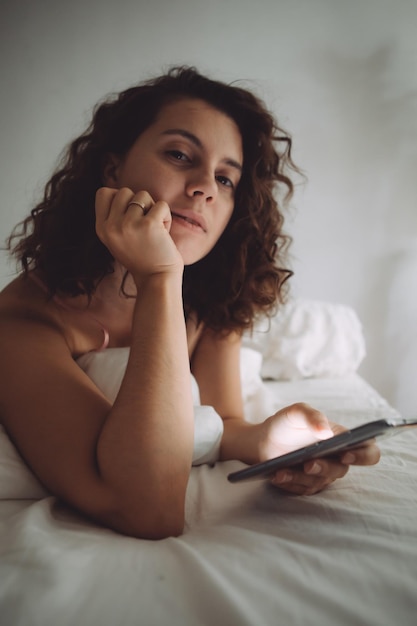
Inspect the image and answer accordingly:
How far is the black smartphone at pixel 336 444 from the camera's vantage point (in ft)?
1.25

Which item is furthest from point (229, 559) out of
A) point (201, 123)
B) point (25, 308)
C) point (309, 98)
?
point (309, 98)

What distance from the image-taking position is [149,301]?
0.57m

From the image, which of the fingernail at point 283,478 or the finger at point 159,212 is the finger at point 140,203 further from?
the fingernail at point 283,478

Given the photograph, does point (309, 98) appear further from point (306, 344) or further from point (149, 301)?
point (149, 301)

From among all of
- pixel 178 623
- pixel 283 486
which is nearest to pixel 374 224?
pixel 283 486

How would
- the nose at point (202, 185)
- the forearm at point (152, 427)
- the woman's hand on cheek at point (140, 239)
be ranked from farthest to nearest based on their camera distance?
the nose at point (202, 185) → the woman's hand on cheek at point (140, 239) → the forearm at point (152, 427)

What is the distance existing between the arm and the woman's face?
168mm

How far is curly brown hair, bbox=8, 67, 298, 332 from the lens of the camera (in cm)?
86

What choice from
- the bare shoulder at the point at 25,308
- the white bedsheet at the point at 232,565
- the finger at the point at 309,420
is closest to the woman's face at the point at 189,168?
the bare shoulder at the point at 25,308

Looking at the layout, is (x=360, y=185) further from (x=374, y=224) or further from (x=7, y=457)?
(x=7, y=457)

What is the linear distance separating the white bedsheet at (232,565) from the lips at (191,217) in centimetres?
51

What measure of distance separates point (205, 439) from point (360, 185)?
1689mm

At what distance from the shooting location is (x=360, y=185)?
1.92 metres

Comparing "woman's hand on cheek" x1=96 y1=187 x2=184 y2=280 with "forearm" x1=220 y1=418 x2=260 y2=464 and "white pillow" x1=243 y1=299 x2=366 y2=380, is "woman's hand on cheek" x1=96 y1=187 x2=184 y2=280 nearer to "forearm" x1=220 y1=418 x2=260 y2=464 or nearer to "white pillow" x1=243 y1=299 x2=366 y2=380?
"forearm" x1=220 y1=418 x2=260 y2=464
